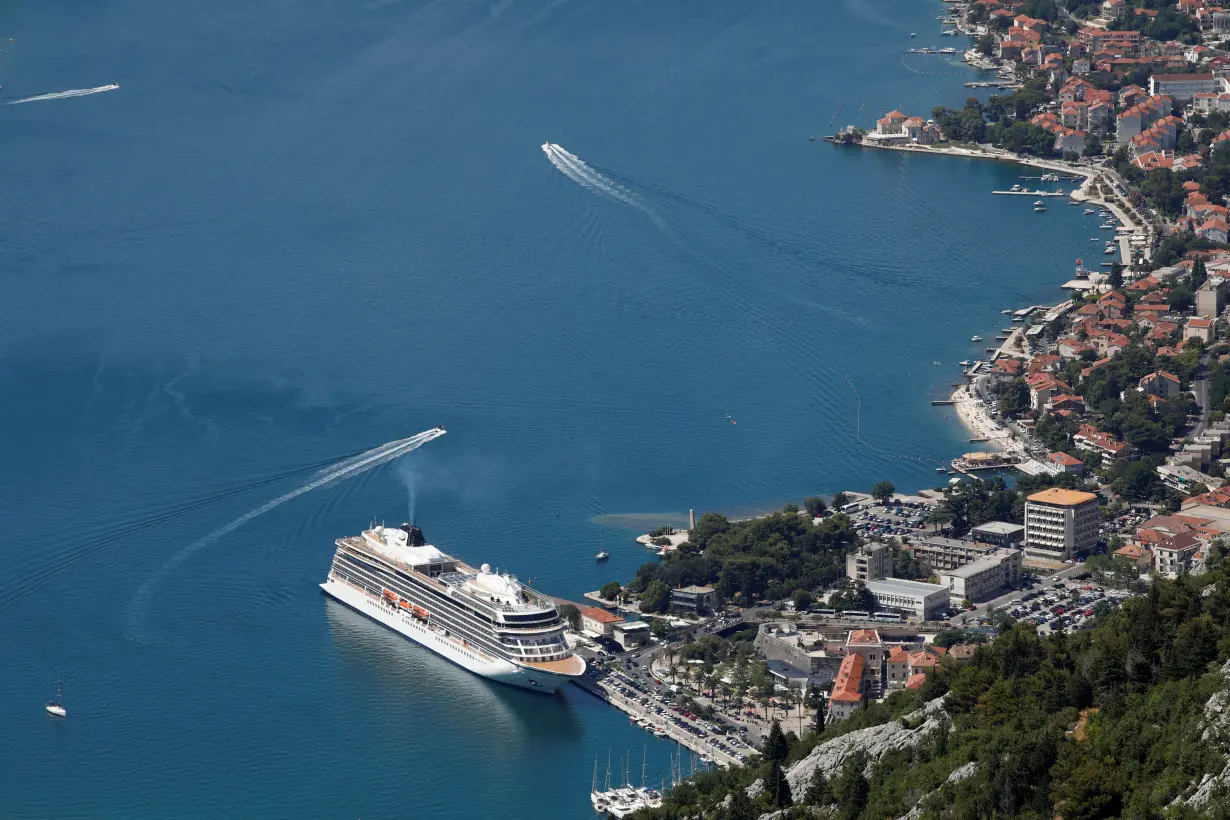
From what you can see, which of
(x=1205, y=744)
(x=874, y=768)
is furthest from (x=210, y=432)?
(x=1205, y=744)

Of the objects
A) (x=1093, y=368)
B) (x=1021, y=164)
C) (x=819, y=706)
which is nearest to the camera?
(x=819, y=706)

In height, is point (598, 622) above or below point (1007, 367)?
above

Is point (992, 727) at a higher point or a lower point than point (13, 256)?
higher

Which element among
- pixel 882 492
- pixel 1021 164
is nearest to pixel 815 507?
pixel 882 492

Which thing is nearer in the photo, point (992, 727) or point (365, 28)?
point (992, 727)

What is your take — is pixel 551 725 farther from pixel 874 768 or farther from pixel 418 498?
pixel 874 768

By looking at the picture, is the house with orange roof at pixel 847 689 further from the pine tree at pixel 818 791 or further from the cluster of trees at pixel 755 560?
the pine tree at pixel 818 791

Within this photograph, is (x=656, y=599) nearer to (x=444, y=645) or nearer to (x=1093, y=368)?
(x=444, y=645)

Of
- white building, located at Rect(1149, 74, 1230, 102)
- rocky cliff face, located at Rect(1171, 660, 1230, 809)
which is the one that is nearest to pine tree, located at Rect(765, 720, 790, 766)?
rocky cliff face, located at Rect(1171, 660, 1230, 809)
